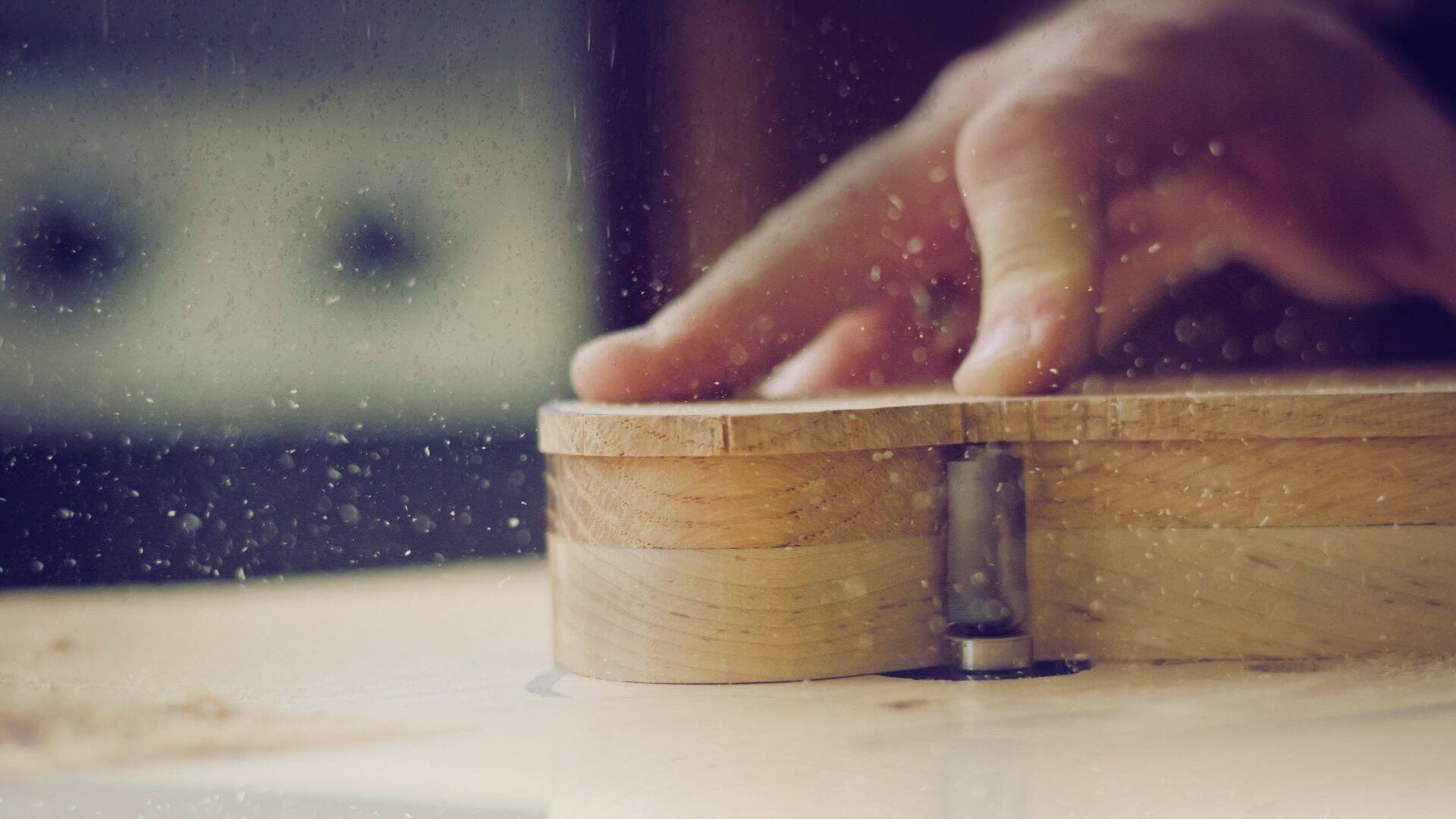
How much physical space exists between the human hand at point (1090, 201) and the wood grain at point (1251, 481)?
0.10 m

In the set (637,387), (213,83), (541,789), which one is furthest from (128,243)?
(541,789)

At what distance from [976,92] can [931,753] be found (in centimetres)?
47

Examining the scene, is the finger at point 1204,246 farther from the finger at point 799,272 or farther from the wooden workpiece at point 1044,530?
the wooden workpiece at point 1044,530

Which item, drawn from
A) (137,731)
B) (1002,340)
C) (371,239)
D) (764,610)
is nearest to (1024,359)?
(1002,340)

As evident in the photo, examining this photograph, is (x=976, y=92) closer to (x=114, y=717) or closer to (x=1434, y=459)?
(x=1434, y=459)

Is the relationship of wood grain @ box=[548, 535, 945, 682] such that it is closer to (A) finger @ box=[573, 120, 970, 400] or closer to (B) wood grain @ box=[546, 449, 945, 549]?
(B) wood grain @ box=[546, 449, 945, 549]

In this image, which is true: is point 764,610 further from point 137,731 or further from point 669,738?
point 137,731

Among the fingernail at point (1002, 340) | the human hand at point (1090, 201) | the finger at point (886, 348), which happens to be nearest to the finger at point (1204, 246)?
the human hand at point (1090, 201)

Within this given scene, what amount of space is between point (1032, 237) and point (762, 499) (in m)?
0.18

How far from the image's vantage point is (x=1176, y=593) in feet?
1.46

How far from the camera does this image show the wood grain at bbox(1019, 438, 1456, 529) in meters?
0.44

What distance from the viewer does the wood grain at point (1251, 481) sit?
439 mm

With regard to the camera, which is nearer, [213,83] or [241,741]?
[241,741]

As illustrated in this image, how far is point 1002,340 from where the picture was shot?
0.49 metres
